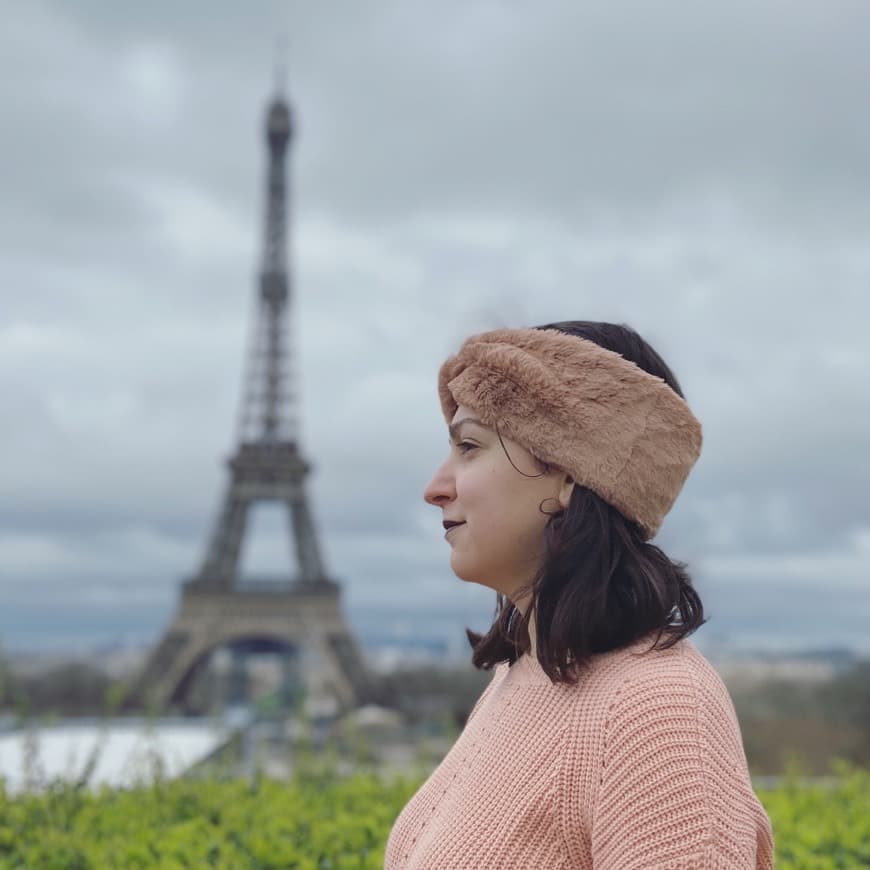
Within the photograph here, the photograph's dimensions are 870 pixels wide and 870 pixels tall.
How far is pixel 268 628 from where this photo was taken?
3478 centimetres

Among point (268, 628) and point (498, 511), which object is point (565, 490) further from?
point (268, 628)

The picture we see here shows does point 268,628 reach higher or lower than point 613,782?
lower

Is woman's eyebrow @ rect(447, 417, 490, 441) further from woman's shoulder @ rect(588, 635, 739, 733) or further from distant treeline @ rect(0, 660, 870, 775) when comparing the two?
distant treeline @ rect(0, 660, 870, 775)

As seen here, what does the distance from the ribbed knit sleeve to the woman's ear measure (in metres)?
0.33

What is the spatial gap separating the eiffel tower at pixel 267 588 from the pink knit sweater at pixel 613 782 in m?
32.8

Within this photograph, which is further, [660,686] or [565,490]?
[565,490]

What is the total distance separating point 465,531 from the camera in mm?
2047

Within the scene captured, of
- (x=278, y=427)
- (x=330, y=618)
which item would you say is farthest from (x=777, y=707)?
(x=278, y=427)

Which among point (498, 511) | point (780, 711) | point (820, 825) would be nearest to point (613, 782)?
point (498, 511)

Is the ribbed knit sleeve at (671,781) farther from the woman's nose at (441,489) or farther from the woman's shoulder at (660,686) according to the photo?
the woman's nose at (441,489)

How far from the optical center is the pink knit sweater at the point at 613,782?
5.49 feet

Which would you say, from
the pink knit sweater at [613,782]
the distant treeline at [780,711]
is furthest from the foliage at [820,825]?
the pink knit sweater at [613,782]

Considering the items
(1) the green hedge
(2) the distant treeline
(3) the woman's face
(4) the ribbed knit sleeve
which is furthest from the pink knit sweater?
(2) the distant treeline

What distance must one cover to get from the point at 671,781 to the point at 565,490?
0.53 metres
